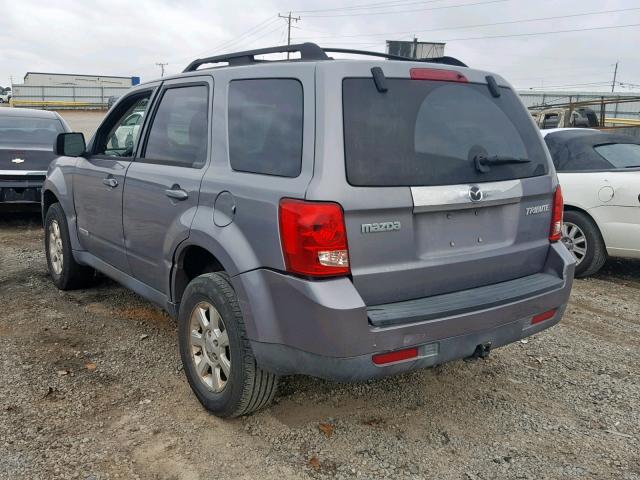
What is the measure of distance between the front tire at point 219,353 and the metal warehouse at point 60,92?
4916 cm

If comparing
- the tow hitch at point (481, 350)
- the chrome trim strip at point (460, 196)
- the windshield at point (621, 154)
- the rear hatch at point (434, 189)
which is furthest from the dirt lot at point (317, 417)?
the windshield at point (621, 154)

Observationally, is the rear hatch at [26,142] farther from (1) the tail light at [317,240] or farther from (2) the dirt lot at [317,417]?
Answer: (1) the tail light at [317,240]

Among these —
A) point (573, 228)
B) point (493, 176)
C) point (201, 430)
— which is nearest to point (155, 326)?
point (201, 430)

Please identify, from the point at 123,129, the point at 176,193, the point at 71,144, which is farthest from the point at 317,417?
the point at 71,144

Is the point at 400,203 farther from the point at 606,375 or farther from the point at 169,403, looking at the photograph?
the point at 606,375

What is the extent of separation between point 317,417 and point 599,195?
163 inches

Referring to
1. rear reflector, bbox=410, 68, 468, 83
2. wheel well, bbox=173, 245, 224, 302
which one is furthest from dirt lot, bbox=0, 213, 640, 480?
rear reflector, bbox=410, 68, 468, 83

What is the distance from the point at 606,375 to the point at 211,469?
8.65ft

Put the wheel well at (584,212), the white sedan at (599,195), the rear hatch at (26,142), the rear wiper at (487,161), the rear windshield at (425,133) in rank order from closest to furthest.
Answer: the rear windshield at (425,133)
the rear wiper at (487,161)
the white sedan at (599,195)
the wheel well at (584,212)
the rear hatch at (26,142)

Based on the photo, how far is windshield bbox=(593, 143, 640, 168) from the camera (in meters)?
6.10

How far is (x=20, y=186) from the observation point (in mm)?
8141

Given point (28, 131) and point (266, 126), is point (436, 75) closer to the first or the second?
point (266, 126)

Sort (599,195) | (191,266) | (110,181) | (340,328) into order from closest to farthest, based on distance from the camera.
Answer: (340,328) < (191,266) < (110,181) < (599,195)

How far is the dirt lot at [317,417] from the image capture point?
2842 mm
